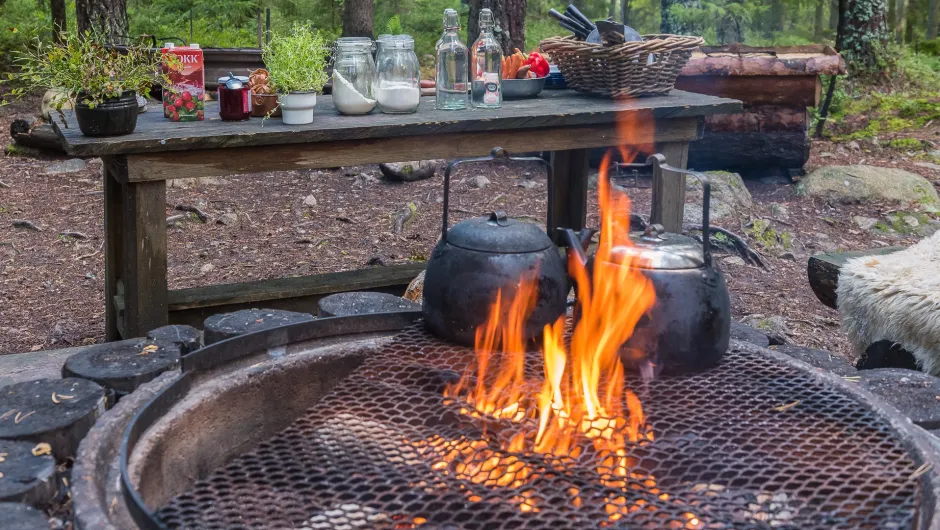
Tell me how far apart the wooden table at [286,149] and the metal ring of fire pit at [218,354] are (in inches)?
45.7

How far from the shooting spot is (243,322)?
3.11 m

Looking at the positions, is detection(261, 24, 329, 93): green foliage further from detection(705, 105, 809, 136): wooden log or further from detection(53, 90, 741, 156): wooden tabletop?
detection(705, 105, 809, 136): wooden log

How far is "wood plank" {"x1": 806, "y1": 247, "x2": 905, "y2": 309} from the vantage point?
424 centimetres

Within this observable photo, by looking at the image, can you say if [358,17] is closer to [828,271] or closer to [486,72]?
[486,72]

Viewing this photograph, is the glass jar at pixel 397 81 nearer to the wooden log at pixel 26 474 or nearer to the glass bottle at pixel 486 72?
the glass bottle at pixel 486 72

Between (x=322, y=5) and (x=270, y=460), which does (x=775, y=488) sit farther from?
(x=322, y=5)

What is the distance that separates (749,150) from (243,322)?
5.29m

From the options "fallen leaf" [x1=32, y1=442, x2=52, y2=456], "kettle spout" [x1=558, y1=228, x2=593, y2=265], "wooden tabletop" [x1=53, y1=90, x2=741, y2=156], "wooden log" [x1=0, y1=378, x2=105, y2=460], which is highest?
"wooden tabletop" [x1=53, y1=90, x2=741, y2=156]

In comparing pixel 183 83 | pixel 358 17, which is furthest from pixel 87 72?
pixel 358 17

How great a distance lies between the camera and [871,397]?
2230 millimetres

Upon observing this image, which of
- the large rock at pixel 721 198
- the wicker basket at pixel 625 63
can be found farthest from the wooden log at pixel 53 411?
the large rock at pixel 721 198

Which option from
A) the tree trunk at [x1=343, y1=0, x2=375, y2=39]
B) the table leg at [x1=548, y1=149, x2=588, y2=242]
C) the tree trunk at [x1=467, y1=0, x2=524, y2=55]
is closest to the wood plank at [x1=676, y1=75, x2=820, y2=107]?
the tree trunk at [x1=467, y1=0, x2=524, y2=55]

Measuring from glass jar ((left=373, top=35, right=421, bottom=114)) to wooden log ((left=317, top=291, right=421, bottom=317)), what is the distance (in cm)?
96

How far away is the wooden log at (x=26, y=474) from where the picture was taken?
6.49 feet
